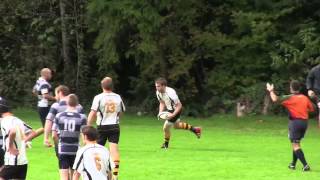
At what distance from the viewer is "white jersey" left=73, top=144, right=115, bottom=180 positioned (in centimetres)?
930

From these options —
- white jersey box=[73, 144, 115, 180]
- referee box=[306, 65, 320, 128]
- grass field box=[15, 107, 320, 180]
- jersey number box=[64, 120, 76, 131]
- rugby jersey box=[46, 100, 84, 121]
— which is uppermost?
referee box=[306, 65, 320, 128]

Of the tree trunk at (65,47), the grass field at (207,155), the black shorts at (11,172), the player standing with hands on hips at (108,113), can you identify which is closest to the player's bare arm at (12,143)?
the black shorts at (11,172)

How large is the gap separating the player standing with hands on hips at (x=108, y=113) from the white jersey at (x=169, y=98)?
4.37 metres

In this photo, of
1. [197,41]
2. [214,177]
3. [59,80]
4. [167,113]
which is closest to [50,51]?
[59,80]

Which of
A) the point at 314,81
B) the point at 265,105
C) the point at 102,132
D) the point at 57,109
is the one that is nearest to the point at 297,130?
the point at 314,81

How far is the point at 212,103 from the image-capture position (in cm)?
3234

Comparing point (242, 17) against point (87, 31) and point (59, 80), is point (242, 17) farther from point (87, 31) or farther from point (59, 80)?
point (59, 80)

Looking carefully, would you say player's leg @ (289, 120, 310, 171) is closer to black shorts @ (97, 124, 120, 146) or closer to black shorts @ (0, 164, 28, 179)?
black shorts @ (97, 124, 120, 146)

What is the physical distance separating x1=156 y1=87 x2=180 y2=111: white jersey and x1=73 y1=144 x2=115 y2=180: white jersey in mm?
9214

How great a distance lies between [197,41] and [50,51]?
8156 mm

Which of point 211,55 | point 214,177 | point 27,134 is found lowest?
point 214,177

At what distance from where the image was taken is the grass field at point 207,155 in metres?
14.4

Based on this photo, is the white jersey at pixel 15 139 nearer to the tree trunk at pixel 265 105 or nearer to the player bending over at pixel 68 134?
the player bending over at pixel 68 134

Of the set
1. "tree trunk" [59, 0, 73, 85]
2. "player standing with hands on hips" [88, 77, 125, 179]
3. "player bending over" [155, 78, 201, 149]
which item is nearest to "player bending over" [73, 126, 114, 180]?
"player standing with hands on hips" [88, 77, 125, 179]
